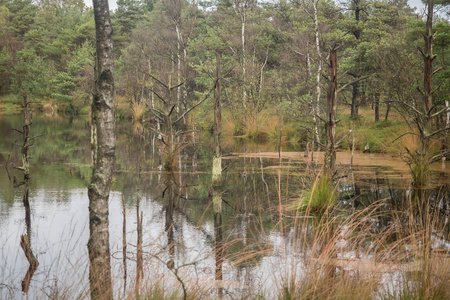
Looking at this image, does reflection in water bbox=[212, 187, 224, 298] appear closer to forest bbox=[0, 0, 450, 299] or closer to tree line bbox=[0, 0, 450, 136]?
forest bbox=[0, 0, 450, 299]

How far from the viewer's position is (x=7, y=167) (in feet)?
43.9

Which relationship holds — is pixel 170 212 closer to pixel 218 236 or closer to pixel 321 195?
pixel 218 236

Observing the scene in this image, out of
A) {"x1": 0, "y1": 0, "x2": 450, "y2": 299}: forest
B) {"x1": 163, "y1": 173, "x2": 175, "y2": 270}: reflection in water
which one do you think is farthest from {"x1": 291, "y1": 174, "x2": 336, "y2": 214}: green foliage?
{"x1": 163, "y1": 173, "x2": 175, "y2": 270}: reflection in water

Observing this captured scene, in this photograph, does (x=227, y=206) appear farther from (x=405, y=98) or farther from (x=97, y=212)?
(x=405, y=98)

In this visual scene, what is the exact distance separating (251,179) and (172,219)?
448 centimetres

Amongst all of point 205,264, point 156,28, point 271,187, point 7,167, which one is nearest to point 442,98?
point 271,187

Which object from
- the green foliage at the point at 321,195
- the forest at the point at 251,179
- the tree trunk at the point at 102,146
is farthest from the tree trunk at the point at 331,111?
the tree trunk at the point at 102,146

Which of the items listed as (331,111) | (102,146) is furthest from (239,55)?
(102,146)

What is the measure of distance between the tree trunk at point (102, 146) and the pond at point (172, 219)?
0.18 meters

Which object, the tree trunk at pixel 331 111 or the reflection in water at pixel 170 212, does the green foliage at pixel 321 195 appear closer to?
the tree trunk at pixel 331 111

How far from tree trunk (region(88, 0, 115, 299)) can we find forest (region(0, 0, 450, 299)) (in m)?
0.01

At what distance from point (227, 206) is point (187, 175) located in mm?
4039

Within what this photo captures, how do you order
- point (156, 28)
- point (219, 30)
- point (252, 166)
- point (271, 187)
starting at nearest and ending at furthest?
1. point (271, 187)
2. point (252, 166)
3. point (219, 30)
4. point (156, 28)

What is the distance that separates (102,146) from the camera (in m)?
3.53
